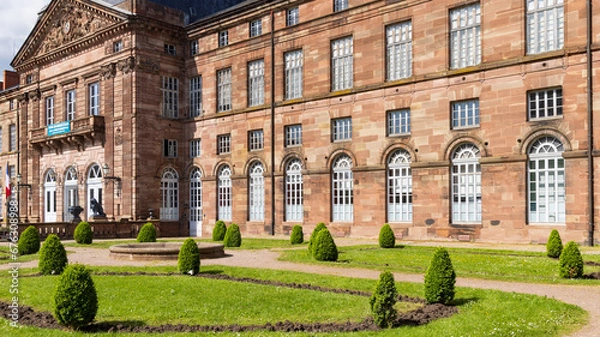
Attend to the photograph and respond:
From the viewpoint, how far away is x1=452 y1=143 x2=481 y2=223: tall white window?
28.1 meters

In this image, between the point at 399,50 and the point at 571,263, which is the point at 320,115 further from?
the point at 571,263

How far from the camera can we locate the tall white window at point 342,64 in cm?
3369

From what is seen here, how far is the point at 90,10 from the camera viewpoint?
4319 centimetres

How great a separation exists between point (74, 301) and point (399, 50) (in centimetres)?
2439

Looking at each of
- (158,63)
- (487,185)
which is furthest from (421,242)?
(158,63)

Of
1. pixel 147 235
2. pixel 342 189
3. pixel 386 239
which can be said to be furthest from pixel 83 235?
pixel 386 239

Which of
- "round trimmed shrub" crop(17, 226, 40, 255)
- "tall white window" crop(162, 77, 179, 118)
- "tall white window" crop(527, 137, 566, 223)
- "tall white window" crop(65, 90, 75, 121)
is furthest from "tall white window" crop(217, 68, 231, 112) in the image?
"tall white window" crop(527, 137, 566, 223)

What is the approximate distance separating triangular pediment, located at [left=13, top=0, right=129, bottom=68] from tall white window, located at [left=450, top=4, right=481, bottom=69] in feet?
72.3

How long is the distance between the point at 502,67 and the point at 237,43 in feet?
59.9

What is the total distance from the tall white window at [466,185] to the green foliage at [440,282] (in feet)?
52.7

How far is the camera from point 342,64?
34094 millimetres

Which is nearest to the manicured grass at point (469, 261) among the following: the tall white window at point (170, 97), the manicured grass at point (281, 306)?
the manicured grass at point (281, 306)

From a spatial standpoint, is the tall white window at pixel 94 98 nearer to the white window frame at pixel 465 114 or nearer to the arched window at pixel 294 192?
the arched window at pixel 294 192

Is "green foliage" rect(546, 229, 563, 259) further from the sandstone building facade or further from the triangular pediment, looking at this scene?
the triangular pediment
